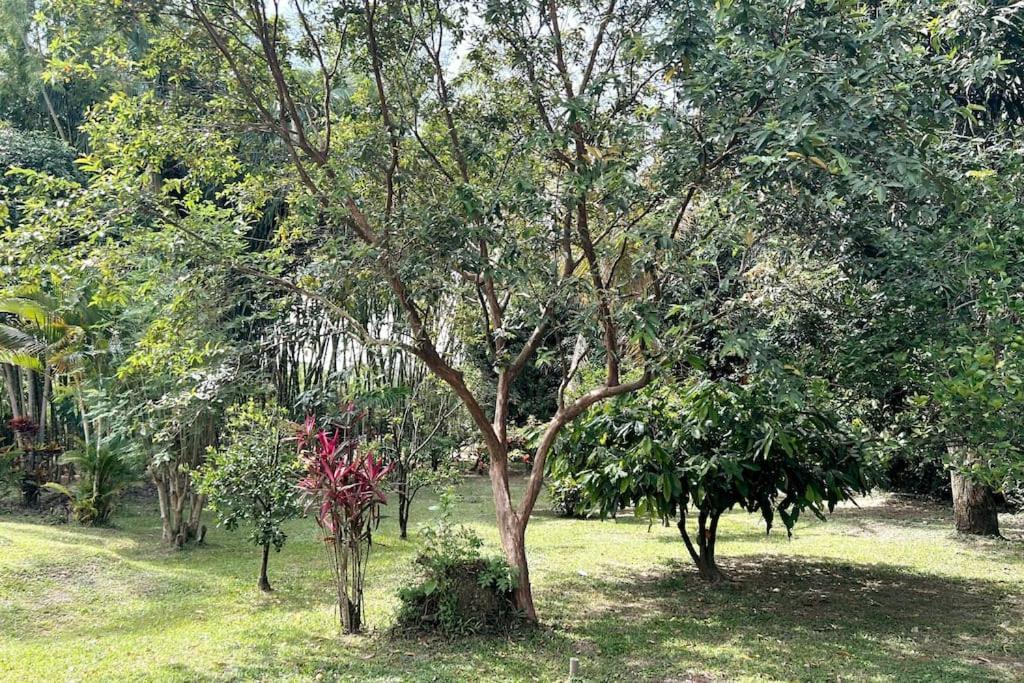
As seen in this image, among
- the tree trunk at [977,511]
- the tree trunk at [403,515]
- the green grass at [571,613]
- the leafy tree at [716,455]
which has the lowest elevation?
the green grass at [571,613]

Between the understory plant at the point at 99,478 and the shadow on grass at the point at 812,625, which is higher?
the understory plant at the point at 99,478

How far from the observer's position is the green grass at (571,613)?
4.50m

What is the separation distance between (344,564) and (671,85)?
3.60 metres

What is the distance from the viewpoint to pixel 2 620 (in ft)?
18.1

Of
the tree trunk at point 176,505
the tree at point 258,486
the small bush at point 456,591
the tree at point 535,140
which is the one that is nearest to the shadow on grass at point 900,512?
the tree at point 535,140

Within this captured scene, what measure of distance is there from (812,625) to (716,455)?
4.34 ft

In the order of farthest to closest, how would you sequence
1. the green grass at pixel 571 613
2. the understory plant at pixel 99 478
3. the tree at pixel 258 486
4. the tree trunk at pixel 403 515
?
the understory plant at pixel 99 478, the tree trunk at pixel 403 515, the tree at pixel 258 486, the green grass at pixel 571 613

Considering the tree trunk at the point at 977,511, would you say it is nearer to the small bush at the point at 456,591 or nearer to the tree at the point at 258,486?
the small bush at the point at 456,591

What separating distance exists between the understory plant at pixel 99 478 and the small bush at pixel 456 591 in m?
5.86

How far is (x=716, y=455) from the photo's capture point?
5609mm

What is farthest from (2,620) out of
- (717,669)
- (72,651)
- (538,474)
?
(717,669)

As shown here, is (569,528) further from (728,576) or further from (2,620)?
(2,620)

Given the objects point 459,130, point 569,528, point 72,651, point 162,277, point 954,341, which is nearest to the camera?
point 954,341

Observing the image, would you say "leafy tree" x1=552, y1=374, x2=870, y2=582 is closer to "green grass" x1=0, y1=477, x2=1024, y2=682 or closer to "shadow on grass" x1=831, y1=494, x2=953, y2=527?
"green grass" x1=0, y1=477, x2=1024, y2=682
